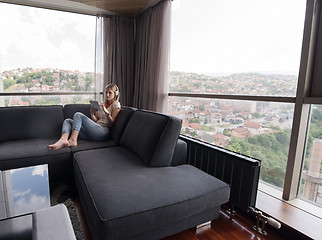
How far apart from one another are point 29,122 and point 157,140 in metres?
1.61

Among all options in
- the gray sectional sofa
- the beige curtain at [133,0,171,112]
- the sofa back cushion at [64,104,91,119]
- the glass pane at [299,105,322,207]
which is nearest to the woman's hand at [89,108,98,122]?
the sofa back cushion at [64,104,91,119]

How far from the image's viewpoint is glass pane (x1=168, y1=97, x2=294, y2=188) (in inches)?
66.8

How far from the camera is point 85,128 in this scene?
219 cm

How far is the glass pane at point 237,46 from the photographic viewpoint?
1.65 meters

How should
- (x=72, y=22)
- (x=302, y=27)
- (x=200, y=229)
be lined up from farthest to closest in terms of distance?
(x=72, y=22) → (x=302, y=27) → (x=200, y=229)

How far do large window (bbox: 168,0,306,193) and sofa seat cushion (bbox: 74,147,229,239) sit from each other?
0.76m

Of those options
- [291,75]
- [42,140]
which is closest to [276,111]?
[291,75]

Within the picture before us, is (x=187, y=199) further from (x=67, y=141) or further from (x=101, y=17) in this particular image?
(x=101, y=17)

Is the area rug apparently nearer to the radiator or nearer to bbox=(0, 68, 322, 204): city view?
the radiator

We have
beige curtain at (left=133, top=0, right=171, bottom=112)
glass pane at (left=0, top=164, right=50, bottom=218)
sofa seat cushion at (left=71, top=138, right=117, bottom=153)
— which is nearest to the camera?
glass pane at (left=0, top=164, right=50, bottom=218)

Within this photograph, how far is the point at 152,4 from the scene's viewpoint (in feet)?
10.7

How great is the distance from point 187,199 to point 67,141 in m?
1.38

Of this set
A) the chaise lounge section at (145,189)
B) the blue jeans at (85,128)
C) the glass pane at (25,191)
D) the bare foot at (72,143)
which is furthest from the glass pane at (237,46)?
the glass pane at (25,191)

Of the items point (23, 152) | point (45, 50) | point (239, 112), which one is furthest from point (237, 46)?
point (45, 50)
